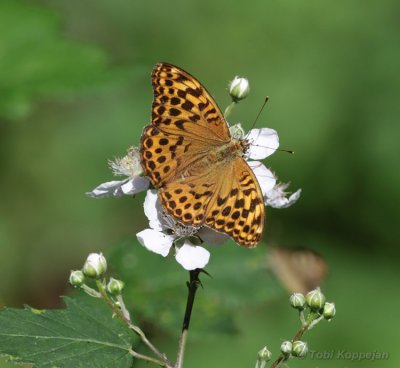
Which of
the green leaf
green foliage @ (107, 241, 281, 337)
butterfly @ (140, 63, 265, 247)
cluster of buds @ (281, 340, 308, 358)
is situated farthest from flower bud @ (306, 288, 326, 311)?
green foliage @ (107, 241, 281, 337)

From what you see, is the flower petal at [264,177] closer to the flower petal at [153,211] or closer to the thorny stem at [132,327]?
the flower petal at [153,211]

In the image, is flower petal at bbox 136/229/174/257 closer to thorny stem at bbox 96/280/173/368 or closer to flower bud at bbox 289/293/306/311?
thorny stem at bbox 96/280/173/368

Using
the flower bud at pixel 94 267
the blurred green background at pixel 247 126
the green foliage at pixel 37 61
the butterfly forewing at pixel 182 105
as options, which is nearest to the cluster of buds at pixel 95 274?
the flower bud at pixel 94 267

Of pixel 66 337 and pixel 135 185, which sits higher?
pixel 135 185

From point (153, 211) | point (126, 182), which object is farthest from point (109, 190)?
point (153, 211)

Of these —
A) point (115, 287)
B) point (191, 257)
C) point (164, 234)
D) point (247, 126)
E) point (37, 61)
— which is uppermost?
point (247, 126)

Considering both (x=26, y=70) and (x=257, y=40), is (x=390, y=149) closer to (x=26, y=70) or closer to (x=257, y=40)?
(x=257, y=40)

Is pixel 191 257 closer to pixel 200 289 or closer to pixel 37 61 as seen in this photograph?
pixel 200 289
